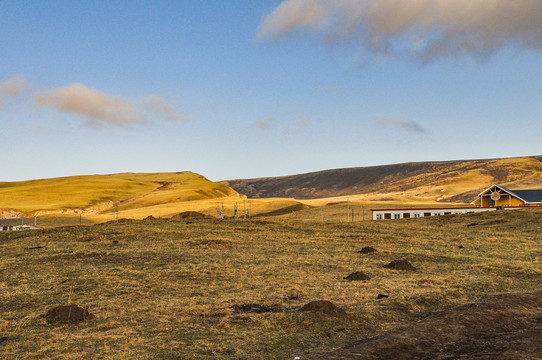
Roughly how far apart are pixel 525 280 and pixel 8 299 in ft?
69.7

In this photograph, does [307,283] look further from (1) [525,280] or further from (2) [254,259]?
(1) [525,280]

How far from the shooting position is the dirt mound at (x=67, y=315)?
15.2 m

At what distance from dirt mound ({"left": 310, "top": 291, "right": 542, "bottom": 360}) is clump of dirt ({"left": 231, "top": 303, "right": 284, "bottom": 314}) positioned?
3.98 metres

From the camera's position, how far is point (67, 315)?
1531cm

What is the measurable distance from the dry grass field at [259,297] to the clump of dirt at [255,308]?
0.22 ft

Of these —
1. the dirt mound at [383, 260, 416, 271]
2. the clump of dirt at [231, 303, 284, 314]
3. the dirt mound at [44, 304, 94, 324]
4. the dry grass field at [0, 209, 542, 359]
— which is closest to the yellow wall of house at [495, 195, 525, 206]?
the dry grass field at [0, 209, 542, 359]

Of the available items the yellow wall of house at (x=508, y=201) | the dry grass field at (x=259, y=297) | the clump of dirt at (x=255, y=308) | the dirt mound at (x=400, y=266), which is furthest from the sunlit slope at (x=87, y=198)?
the clump of dirt at (x=255, y=308)

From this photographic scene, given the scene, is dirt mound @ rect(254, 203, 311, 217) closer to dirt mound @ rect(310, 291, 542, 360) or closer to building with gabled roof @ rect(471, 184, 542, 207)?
building with gabled roof @ rect(471, 184, 542, 207)

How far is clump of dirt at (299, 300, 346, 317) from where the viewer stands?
609 inches

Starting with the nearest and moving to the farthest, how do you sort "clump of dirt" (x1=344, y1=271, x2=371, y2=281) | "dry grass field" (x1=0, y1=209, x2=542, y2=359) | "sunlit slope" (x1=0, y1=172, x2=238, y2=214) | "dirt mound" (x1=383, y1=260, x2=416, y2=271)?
"dry grass field" (x1=0, y1=209, x2=542, y2=359)
"clump of dirt" (x1=344, y1=271, x2=371, y2=281)
"dirt mound" (x1=383, y1=260, x2=416, y2=271)
"sunlit slope" (x1=0, y1=172, x2=238, y2=214)

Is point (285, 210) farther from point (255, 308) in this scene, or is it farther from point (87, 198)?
point (255, 308)

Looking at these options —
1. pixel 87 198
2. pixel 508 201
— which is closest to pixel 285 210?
pixel 508 201

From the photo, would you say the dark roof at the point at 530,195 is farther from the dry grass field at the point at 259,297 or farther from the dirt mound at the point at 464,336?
the dirt mound at the point at 464,336

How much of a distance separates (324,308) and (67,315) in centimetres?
775
